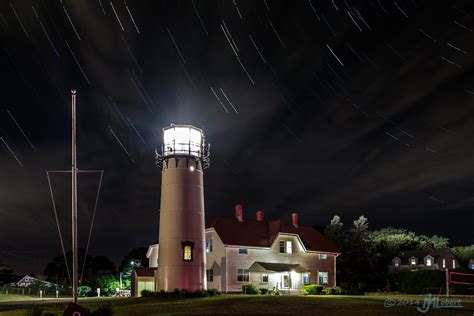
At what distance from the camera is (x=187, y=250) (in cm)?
4288

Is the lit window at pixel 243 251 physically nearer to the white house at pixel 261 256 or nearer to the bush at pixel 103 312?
the white house at pixel 261 256

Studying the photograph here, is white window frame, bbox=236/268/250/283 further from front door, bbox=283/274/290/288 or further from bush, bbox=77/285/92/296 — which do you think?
bush, bbox=77/285/92/296

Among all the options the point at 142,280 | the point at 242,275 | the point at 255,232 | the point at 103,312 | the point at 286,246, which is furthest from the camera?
the point at 286,246

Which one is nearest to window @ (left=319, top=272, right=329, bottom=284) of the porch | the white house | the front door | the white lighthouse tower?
the white house

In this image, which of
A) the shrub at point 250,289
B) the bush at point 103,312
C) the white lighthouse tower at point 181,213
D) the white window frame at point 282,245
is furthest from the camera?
the white window frame at point 282,245

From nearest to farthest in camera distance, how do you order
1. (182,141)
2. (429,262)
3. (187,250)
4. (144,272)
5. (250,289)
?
(187,250) → (182,141) → (250,289) → (144,272) → (429,262)

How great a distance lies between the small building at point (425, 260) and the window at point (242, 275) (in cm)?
5294

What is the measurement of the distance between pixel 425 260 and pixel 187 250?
2630 inches

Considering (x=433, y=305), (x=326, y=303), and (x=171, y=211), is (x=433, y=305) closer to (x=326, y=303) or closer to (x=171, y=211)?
(x=326, y=303)

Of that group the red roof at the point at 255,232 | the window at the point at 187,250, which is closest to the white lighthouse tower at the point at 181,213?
the window at the point at 187,250

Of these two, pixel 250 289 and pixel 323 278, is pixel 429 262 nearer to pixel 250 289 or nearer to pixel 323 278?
pixel 323 278

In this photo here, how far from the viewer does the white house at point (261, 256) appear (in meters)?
51.9

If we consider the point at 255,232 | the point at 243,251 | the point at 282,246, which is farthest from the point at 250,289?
the point at 282,246

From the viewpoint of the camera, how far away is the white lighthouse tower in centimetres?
4275
